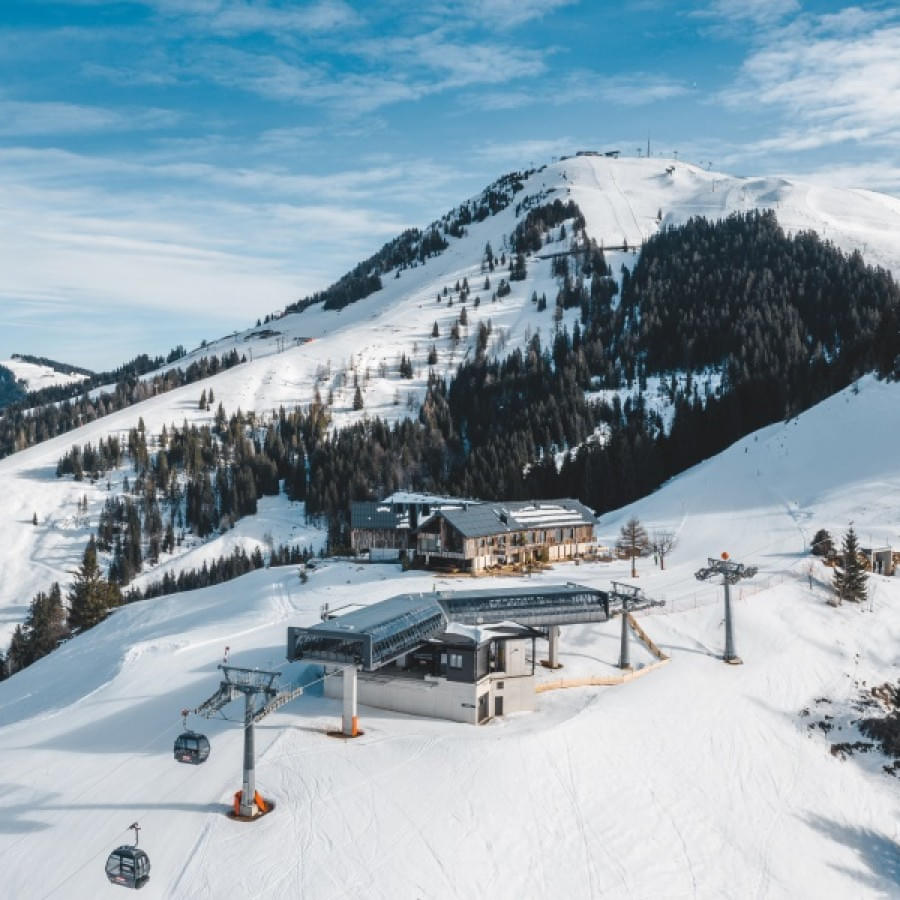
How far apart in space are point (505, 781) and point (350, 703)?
7325mm

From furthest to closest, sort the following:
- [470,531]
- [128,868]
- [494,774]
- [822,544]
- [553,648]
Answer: [470,531] → [822,544] → [553,648] → [494,774] → [128,868]

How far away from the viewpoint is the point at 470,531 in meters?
65.5

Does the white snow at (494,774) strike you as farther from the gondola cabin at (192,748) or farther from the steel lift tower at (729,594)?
the gondola cabin at (192,748)

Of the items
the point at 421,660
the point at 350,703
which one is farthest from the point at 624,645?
the point at 350,703

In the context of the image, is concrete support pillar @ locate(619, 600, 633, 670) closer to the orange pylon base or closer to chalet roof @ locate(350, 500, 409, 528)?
the orange pylon base

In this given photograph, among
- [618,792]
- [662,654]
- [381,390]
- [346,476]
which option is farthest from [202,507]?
[618,792]

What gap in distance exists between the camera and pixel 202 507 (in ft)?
442

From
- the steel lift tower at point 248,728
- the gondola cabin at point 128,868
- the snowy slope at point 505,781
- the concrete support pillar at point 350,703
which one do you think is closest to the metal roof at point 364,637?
the concrete support pillar at point 350,703

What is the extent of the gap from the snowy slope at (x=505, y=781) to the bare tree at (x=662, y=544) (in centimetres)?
1299

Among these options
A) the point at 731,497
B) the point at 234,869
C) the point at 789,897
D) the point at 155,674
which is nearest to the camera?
the point at 234,869

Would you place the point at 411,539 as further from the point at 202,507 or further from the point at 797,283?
the point at 797,283

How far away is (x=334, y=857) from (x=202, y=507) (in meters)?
117

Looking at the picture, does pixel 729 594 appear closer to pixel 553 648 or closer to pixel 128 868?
pixel 553 648

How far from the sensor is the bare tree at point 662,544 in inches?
2574
